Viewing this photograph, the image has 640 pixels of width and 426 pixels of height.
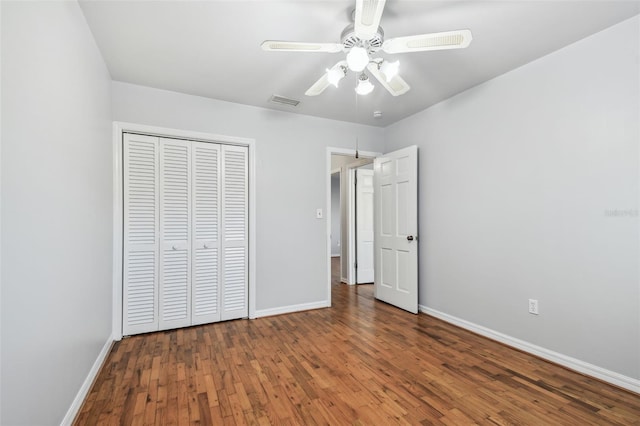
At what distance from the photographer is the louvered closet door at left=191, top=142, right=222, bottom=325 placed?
3229mm

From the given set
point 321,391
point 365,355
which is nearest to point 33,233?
point 321,391

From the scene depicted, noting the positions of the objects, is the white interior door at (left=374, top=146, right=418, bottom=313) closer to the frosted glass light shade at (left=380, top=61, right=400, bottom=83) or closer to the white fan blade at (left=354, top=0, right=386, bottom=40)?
the frosted glass light shade at (left=380, top=61, right=400, bottom=83)

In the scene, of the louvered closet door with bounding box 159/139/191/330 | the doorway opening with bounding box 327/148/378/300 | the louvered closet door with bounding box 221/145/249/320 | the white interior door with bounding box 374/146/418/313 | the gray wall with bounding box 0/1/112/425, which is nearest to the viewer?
the gray wall with bounding box 0/1/112/425

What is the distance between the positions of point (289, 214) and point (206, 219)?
97 centimetres

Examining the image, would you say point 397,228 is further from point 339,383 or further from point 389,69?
point 389,69

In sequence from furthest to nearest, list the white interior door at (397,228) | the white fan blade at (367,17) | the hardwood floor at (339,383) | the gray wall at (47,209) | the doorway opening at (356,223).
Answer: the doorway opening at (356,223) → the white interior door at (397,228) → the hardwood floor at (339,383) → the white fan blade at (367,17) → the gray wall at (47,209)

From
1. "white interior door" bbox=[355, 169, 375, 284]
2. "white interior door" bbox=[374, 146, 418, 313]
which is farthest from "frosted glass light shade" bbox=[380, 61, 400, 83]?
"white interior door" bbox=[355, 169, 375, 284]

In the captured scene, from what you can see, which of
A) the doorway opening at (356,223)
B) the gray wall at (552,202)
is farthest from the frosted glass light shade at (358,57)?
the doorway opening at (356,223)

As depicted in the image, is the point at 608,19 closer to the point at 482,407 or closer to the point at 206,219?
the point at 482,407

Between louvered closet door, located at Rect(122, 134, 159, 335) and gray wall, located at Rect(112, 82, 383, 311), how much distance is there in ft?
1.49

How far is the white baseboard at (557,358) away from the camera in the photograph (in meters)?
2.03

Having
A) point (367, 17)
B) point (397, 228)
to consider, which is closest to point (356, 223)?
point (397, 228)

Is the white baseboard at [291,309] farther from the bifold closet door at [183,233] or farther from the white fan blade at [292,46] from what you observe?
the white fan blade at [292,46]

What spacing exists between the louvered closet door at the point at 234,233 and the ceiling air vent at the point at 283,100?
663mm
